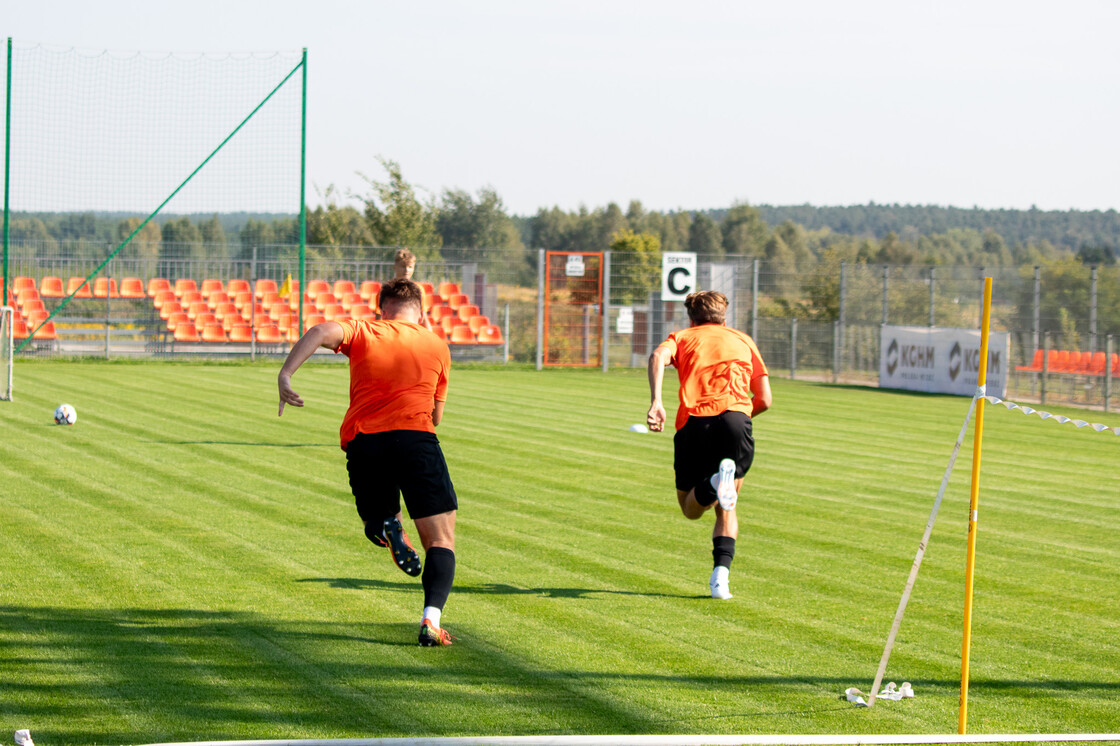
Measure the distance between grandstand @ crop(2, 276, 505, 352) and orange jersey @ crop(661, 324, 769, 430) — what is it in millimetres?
22001

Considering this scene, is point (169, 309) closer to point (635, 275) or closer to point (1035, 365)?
point (635, 275)

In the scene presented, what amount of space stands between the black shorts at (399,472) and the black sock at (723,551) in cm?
187

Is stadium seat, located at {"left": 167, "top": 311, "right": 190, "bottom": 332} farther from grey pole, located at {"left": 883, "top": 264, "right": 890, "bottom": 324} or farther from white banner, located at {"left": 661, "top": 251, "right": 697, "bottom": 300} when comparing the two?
grey pole, located at {"left": 883, "top": 264, "right": 890, "bottom": 324}

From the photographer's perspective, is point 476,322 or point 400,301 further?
point 476,322

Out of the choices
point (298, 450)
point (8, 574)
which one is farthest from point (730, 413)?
point (298, 450)

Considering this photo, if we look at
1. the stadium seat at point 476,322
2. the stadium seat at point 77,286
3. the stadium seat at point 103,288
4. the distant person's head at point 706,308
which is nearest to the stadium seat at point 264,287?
the stadium seat at point 103,288

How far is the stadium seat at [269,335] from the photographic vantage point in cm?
2972

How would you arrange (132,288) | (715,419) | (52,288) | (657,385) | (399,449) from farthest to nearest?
(132,288)
(52,288)
(715,419)
(657,385)
(399,449)

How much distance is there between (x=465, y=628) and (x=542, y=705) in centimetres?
130

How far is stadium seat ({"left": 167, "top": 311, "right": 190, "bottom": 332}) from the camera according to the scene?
2977cm

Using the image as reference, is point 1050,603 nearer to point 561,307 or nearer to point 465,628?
point 465,628

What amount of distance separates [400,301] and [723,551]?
2416 mm

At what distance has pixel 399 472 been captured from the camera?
18.7 feet

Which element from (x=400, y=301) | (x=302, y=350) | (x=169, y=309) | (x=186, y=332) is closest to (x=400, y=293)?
(x=400, y=301)
